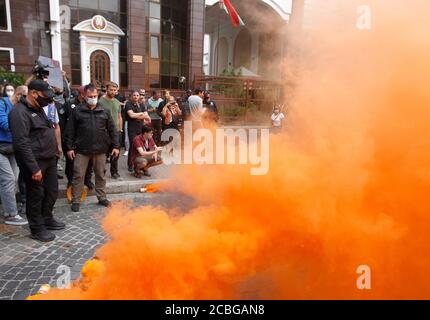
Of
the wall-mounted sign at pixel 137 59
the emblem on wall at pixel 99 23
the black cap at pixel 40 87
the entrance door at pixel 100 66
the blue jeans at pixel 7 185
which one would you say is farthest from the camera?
the wall-mounted sign at pixel 137 59

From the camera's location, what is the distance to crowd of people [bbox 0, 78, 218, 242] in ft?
13.3

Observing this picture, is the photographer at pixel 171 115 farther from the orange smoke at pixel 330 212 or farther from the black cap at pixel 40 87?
the orange smoke at pixel 330 212

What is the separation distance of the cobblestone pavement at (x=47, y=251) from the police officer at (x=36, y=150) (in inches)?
8.6

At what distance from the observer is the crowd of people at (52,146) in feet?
13.3

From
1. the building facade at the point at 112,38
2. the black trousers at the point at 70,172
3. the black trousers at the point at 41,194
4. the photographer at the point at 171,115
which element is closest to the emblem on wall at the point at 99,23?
the building facade at the point at 112,38

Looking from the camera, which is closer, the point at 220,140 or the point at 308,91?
the point at 308,91

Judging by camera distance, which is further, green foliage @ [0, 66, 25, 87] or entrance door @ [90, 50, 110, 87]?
entrance door @ [90, 50, 110, 87]

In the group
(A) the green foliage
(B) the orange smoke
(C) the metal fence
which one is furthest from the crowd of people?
(C) the metal fence

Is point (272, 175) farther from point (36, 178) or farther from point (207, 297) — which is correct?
point (36, 178)

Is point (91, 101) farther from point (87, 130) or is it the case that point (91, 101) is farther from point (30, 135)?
point (30, 135)

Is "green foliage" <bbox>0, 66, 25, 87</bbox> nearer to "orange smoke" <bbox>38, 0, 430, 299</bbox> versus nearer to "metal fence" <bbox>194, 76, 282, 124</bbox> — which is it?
"metal fence" <bbox>194, 76, 282, 124</bbox>
